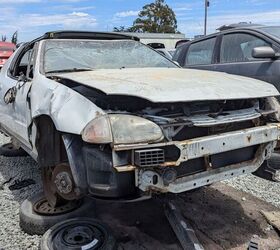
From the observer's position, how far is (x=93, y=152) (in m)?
2.85

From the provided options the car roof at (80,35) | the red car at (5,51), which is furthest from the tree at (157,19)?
the car roof at (80,35)

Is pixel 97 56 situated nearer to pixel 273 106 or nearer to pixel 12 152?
pixel 273 106

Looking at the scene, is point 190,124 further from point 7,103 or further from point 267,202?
point 7,103

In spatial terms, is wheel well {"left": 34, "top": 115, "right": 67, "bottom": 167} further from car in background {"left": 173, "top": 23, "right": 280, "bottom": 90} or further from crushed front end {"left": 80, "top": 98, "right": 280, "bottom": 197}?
car in background {"left": 173, "top": 23, "right": 280, "bottom": 90}

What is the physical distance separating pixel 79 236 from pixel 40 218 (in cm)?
58

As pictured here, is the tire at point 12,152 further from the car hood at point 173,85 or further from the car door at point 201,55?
the car door at point 201,55

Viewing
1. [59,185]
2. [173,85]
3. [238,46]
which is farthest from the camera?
[238,46]

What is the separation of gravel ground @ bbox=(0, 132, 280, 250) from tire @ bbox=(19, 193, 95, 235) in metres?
0.07

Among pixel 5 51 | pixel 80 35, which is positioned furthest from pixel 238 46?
pixel 5 51

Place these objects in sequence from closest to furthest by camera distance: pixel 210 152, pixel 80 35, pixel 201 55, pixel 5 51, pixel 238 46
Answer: pixel 210 152
pixel 80 35
pixel 238 46
pixel 201 55
pixel 5 51

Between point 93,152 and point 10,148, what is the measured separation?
12.2ft

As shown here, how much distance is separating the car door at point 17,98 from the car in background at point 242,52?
2765 millimetres

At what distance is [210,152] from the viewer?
294 centimetres

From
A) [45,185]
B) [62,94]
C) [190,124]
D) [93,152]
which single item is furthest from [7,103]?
[190,124]
